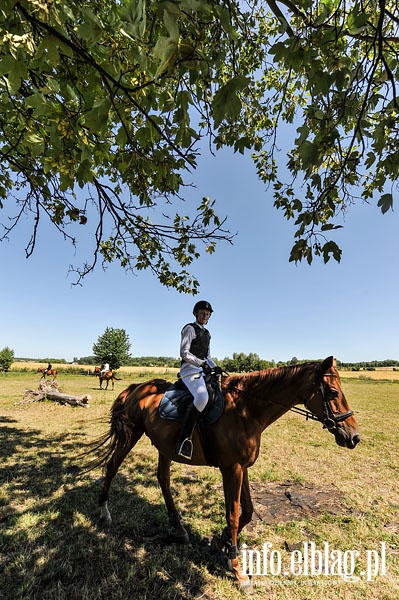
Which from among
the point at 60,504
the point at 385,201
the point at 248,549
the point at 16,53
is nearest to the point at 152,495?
the point at 60,504

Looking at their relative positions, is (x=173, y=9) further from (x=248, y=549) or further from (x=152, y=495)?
(x=152, y=495)

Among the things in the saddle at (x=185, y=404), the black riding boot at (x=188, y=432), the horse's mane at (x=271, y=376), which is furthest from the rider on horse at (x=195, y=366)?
the horse's mane at (x=271, y=376)

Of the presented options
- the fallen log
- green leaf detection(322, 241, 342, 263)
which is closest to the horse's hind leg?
green leaf detection(322, 241, 342, 263)

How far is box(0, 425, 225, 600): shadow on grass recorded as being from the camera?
2.87 metres

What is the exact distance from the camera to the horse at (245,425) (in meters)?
3.35

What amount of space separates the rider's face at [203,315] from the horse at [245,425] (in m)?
0.94

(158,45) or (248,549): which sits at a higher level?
(158,45)

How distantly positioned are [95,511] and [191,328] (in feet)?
10.6

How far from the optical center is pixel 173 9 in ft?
3.93

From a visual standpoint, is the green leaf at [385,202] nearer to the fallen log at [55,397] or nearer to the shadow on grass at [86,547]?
the shadow on grass at [86,547]

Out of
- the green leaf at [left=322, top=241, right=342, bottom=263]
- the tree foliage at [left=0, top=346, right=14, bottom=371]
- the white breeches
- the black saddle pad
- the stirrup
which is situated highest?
the green leaf at [left=322, top=241, right=342, bottom=263]

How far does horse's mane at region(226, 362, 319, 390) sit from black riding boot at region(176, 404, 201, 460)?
641 millimetres

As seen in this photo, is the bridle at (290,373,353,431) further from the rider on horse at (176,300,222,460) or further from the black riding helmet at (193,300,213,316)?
the black riding helmet at (193,300,213,316)

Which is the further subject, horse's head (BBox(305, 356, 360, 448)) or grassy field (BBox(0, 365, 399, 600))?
horse's head (BBox(305, 356, 360, 448))
